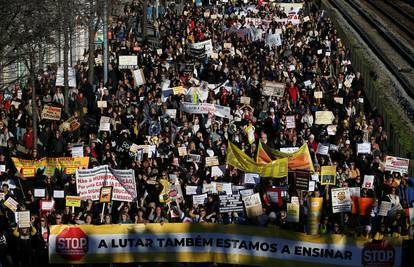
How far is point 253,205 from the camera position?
67.9 feet

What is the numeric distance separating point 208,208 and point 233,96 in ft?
30.5

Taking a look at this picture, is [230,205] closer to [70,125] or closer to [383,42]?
[70,125]

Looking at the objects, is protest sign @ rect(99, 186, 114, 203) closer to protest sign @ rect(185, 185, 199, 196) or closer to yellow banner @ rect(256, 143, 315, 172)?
protest sign @ rect(185, 185, 199, 196)

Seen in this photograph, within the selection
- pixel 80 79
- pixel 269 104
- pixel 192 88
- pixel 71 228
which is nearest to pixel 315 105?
pixel 269 104

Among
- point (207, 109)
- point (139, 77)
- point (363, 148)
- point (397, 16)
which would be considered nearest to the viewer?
point (363, 148)

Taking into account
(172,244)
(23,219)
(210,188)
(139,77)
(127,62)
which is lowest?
(172,244)

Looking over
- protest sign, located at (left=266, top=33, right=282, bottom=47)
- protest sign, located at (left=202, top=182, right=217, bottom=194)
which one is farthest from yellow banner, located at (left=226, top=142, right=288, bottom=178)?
protest sign, located at (left=266, top=33, right=282, bottom=47)

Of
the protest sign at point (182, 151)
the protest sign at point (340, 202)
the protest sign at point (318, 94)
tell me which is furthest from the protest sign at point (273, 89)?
the protest sign at point (340, 202)

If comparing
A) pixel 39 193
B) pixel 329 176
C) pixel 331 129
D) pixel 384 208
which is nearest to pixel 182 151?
pixel 329 176

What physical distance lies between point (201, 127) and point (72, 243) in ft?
28.2

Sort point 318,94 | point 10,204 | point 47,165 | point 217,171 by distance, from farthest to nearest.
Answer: point 318,94 < point 217,171 < point 47,165 < point 10,204

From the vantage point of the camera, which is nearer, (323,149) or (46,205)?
(46,205)

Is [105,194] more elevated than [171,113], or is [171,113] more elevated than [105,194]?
[171,113]

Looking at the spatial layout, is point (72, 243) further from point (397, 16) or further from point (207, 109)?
point (397, 16)
